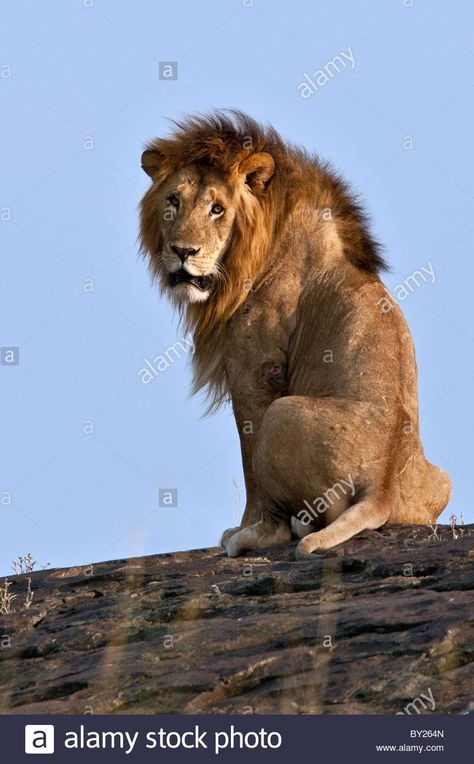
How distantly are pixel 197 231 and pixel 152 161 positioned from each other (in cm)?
91

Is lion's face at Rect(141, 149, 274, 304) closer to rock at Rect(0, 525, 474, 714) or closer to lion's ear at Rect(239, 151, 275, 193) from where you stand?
lion's ear at Rect(239, 151, 275, 193)

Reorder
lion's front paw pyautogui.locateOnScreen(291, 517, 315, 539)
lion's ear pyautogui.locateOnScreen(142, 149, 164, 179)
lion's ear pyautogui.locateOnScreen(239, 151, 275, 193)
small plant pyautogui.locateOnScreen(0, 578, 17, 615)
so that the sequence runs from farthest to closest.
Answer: lion's ear pyautogui.locateOnScreen(142, 149, 164, 179), lion's ear pyautogui.locateOnScreen(239, 151, 275, 193), lion's front paw pyautogui.locateOnScreen(291, 517, 315, 539), small plant pyautogui.locateOnScreen(0, 578, 17, 615)

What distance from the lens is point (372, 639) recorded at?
789 cm

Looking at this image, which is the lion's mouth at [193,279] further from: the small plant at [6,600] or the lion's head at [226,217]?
the small plant at [6,600]

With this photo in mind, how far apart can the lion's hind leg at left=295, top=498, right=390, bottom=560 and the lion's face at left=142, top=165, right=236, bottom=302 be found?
7.67 feet

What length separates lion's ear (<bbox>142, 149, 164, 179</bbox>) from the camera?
40.3ft

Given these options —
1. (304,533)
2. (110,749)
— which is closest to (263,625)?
(110,749)

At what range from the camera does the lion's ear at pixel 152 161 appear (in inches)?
484

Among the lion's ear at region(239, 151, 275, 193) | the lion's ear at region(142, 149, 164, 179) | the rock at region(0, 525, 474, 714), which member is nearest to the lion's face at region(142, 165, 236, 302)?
the lion's ear at region(239, 151, 275, 193)

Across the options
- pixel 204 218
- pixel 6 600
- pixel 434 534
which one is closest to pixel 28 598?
pixel 6 600

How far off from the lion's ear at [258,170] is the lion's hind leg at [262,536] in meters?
2.71

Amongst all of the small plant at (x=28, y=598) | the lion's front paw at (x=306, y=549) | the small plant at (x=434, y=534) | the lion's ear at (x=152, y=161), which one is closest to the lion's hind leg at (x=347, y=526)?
the lion's front paw at (x=306, y=549)

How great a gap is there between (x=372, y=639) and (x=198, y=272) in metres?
4.57

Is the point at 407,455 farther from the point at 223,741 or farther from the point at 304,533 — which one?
the point at 223,741
